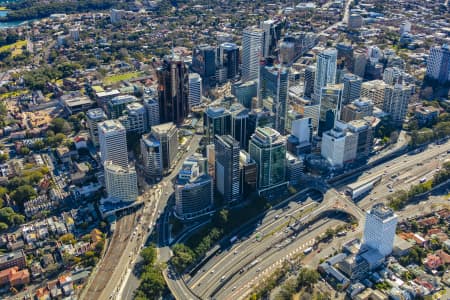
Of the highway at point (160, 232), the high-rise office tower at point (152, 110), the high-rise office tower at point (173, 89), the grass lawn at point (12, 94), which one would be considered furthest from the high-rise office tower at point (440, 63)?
the grass lawn at point (12, 94)

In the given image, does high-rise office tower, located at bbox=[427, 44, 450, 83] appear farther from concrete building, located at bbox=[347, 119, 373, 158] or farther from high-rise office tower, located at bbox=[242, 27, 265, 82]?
concrete building, located at bbox=[347, 119, 373, 158]

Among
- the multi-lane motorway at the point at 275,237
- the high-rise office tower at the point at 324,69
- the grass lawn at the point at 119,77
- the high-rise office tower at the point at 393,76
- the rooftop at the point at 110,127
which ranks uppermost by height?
the high-rise office tower at the point at 324,69

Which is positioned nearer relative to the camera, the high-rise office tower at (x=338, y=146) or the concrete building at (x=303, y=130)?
the high-rise office tower at (x=338, y=146)

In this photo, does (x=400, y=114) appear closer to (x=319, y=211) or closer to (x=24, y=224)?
(x=319, y=211)

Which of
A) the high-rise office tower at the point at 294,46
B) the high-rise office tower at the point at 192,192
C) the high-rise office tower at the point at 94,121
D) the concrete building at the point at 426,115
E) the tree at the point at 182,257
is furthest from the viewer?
the high-rise office tower at the point at 294,46

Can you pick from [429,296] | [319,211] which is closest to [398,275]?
[429,296]

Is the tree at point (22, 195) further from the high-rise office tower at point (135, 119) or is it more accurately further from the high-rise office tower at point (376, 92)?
the high-rise office tower at point (376, 92)

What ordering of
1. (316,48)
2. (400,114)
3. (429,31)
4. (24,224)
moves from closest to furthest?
(24,224) < (400,114) < (316,48) < (429,31)

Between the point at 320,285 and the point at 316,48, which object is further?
the point at 316,48

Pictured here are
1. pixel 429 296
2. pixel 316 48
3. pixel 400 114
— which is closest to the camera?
pixel 429 296
